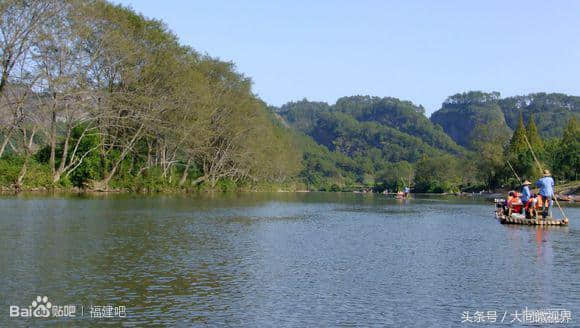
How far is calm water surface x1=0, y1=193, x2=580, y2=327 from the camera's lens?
1255 cm

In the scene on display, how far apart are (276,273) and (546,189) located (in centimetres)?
2194

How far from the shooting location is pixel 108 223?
1105 inches

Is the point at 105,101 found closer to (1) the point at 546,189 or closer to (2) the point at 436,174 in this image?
(1) the point at 546,189

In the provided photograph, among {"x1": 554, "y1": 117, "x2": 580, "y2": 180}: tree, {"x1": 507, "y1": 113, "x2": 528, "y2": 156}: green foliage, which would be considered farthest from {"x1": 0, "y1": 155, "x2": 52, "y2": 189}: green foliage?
{"x1": 507, "y1": 113, "x2": 528, "y2": 156}: green foliage

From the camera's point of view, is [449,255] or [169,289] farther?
[449,255]

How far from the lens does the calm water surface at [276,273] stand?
12.6m

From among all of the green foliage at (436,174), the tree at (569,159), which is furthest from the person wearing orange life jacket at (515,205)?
the green foliage at (436,174)

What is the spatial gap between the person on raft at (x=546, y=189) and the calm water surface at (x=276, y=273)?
4736mm

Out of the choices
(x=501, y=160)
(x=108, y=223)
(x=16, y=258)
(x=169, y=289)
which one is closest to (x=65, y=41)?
(x=108, y=223)

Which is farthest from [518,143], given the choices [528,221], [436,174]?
[528,221]

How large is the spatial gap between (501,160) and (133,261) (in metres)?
108

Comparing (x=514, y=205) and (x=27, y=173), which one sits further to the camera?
(x=27, y=173)

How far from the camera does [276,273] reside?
1686 centimetres

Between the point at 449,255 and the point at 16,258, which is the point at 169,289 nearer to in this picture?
the point at 16,258
